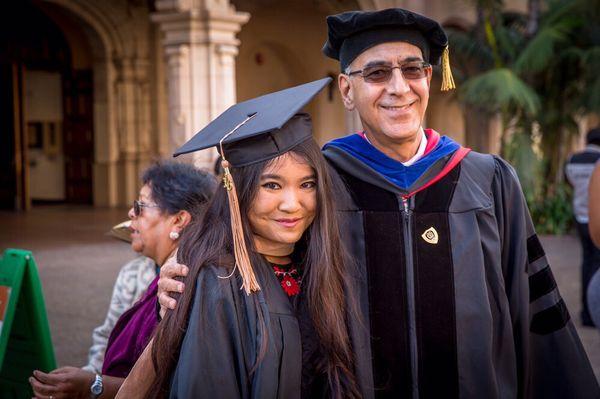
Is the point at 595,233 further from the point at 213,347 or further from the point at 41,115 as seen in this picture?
the point at 41,115

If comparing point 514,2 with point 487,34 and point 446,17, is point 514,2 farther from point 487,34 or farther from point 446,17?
point 487,34

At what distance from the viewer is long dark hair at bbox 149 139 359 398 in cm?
215

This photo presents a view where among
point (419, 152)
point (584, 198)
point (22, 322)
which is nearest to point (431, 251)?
point (419, 152)

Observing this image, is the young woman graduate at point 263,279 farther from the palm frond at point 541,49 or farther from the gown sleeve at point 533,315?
the palm frond at point 541,49

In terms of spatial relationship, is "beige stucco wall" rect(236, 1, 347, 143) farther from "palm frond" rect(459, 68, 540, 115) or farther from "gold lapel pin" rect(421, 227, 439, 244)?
"gold lapel pin" rect(421, 227, 439, 244)

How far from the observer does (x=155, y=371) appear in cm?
220

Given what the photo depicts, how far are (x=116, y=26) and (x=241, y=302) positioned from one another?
528 inches

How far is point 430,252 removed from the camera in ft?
8.20

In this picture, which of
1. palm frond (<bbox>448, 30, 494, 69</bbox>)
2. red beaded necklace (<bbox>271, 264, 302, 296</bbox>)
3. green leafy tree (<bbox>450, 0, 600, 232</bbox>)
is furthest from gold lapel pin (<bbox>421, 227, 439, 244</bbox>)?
palm frond (<bbox>448, 30, 494, 69</bbox>)

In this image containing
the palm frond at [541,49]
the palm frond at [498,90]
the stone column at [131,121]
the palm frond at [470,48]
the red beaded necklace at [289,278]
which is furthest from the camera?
the stone column at [131,121]

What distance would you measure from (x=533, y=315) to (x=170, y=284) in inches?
43.4

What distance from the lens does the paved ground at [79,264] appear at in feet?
20.5

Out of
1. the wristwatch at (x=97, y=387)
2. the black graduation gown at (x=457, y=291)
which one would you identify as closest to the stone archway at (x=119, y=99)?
the wristwatch at (x=97, y=387)

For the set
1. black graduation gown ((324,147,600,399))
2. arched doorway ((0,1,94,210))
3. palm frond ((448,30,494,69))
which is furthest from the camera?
arched doorway ((0,1,94,210))
